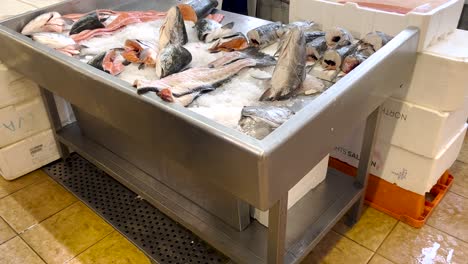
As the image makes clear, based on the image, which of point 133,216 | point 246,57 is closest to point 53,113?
point 133,216

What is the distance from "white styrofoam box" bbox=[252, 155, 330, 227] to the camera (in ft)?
4.36

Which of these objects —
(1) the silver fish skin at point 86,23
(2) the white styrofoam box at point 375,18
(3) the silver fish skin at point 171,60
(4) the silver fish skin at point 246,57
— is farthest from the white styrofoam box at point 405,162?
(1) the silver fish skin at point 86,23

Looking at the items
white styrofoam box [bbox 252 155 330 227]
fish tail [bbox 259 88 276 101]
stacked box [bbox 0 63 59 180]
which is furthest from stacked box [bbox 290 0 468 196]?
stacked box [bbox 0 63 59 180]

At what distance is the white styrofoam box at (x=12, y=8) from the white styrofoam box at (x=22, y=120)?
0.36m

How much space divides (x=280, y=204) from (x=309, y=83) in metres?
0.34

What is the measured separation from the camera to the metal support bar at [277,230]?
1.03 metres

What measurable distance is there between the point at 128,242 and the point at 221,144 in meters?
0.94

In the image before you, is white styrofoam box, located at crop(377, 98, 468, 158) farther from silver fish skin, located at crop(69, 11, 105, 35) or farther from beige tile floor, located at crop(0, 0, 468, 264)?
silver fish skin, located at crop(69, 11, 105, 35)

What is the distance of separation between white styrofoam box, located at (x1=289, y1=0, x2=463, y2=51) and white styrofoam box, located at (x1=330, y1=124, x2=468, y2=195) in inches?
15.6

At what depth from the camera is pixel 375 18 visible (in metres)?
1.32

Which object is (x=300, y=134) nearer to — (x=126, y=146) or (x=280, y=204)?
(x=280, y=204)

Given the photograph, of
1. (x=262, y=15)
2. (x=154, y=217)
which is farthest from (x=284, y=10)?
(x=154, y=217)

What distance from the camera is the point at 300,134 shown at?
0.83 meters

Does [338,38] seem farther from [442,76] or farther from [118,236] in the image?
[118,236]
